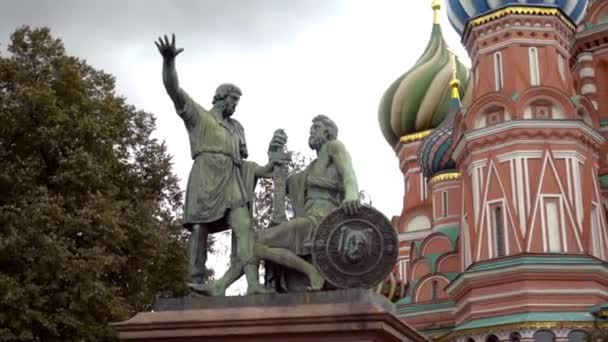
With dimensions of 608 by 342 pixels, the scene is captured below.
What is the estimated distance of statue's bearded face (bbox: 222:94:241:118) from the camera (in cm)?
1027

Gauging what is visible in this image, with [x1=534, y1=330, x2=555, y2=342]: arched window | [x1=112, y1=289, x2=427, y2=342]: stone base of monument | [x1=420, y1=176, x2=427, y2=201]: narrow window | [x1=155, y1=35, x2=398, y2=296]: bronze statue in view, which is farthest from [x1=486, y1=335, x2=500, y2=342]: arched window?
[x1=112, y1=289, x2=427, y2=342]: stone base of monument

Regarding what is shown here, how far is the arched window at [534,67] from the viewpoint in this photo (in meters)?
30.3

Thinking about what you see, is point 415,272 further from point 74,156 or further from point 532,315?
point 74,156

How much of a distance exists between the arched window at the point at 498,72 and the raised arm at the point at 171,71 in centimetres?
2168

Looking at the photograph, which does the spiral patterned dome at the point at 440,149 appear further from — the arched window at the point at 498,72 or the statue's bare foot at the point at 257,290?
the statue's bare foot at the point at 257,290

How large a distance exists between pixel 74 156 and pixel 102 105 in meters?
1.98

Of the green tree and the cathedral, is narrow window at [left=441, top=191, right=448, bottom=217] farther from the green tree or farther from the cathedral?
the green tree

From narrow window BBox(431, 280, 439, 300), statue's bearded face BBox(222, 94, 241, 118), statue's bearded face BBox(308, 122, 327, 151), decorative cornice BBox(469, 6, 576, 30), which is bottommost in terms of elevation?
statue's bearded face BBox(308, 122, 327, 151)

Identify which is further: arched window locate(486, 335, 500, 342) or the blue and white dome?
the blue and white dome

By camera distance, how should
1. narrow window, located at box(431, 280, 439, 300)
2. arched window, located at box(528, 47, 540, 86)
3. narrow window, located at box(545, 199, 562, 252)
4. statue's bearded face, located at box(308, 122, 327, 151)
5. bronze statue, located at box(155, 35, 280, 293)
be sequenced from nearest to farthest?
bronze statue, located at box(155, 35, 280, 293)
statue's bearded face, located at box(308, 122, 327, 151)
narrow window, located at box(545, 199, 562, 252)
arched window, located at box(528, 47, 540, 86)
narrow window, located at box(431, 280, 439, 300)

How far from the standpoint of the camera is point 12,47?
20984 millimetres

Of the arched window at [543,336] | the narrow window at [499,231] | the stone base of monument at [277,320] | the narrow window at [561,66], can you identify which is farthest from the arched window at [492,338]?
the stone base of monument at [277,320]

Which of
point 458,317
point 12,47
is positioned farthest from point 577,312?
point 12,47

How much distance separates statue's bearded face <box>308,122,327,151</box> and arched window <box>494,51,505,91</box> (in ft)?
69.8
